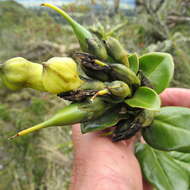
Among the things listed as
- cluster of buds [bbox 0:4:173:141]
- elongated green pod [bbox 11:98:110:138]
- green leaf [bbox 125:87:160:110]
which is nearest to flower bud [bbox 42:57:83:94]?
cluster of buds [bbox 0:4:173:141]

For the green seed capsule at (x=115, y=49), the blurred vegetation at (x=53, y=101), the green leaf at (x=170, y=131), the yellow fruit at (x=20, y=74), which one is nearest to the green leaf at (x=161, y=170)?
the green leaf at (x=170, y=131)

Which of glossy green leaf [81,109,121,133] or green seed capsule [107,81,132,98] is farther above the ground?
green seed capsule [107,81,132,98]

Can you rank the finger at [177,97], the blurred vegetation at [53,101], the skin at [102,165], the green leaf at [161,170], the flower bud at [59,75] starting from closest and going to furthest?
the flower bud at [59,75] → the skin at [102,165] → the green leaf at [161,170] → the finger at [177,97] → the blurred vegetation at [53,101]

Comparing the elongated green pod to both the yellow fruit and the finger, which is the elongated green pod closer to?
the yellow fruit

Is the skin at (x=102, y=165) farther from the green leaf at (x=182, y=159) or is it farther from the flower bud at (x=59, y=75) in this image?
the flower bud at (x=59, y=75)

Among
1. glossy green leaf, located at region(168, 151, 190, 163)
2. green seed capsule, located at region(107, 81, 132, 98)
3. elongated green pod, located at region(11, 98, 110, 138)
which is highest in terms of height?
green seed capsule, located at region(107, 81, 132, 98)
